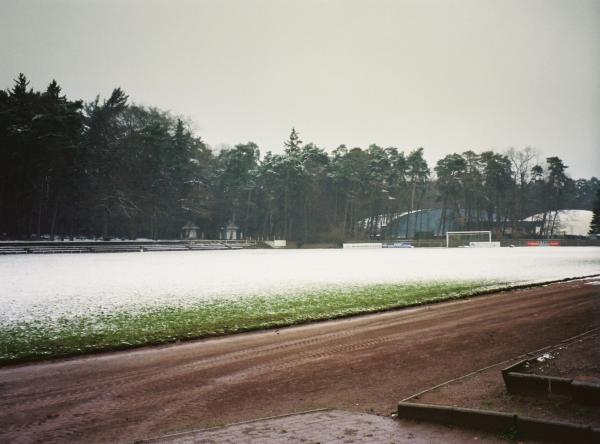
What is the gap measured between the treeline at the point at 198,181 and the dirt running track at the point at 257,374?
61.7 m

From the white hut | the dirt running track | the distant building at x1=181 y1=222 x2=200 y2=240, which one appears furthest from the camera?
the white hut

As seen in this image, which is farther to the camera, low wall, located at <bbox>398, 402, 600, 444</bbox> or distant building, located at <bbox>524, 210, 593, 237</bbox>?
distant building, located at <bbox>524, 210, 593, 237</bbox>

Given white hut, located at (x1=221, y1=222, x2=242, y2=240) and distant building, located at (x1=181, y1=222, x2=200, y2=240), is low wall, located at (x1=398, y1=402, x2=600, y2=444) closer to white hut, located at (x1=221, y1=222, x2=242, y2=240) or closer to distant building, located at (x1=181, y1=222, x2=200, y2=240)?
distant building, located at (x1=181, y1=222, x2=200, y2=240)

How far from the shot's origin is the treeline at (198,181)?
63094mm

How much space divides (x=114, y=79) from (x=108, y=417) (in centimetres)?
8564

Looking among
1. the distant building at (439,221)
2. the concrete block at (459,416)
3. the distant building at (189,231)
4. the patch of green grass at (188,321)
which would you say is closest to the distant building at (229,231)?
the distant building at (189,231)

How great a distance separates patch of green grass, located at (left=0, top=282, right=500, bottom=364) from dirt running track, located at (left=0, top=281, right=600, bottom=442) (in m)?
0.75

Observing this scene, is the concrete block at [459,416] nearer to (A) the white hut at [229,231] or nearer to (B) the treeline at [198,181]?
(B) the treeline at [198,181]

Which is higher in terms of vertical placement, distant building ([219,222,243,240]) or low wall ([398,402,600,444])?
distant building ([219,222,243,240])

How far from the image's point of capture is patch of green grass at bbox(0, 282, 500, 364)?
10.4 metres

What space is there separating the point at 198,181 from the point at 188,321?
82.3 meters

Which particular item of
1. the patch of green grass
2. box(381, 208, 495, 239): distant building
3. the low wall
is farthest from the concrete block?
box(381, 208, 495, 239): distant building

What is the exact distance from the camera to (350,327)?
1243cm

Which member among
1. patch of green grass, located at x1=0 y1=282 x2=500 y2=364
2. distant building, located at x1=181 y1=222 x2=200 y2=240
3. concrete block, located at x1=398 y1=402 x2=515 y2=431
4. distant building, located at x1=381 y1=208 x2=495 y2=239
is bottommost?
patch of green grass, located at x1=0 y1=282 x2=500 y2=364
